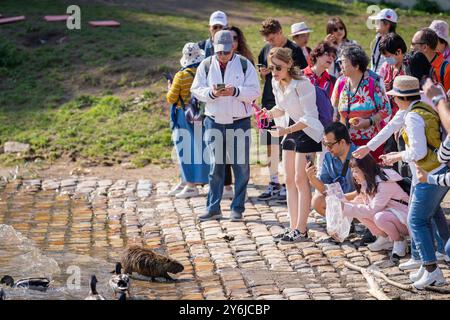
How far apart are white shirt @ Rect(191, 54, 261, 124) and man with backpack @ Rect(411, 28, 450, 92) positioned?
1774 mm

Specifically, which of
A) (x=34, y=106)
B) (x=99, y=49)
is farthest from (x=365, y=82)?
(x=99, y=49)

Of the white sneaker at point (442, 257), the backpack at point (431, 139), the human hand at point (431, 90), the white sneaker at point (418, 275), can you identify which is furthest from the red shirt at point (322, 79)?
the human hand at point (431, 90)

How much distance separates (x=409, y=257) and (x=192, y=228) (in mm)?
2665

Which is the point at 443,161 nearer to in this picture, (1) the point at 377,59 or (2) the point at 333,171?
(2) the point at 333,171

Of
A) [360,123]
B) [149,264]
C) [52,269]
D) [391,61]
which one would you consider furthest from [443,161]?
[52,269]

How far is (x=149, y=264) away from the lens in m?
9.35

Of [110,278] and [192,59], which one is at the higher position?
[192,59]

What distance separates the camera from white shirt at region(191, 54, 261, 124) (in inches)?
439

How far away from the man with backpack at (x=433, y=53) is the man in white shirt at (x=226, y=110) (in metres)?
1.78

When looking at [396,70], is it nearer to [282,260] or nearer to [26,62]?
[282,260]

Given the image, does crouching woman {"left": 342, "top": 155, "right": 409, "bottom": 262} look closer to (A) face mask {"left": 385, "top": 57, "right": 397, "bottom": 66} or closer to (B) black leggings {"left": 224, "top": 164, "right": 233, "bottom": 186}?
(A) face mask {"left": 385, "top": 57, "right": 397, "bottom": 66}

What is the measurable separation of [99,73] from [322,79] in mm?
6548

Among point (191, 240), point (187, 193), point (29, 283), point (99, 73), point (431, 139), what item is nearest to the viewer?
point (431, 139)

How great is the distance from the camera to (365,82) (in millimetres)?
10328
